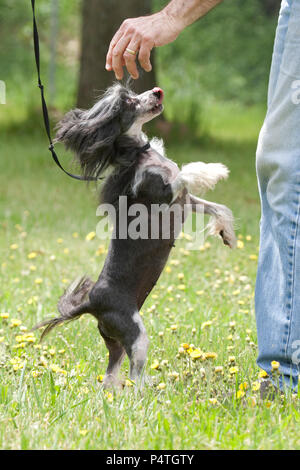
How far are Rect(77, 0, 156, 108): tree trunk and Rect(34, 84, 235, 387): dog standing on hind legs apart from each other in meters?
6.61

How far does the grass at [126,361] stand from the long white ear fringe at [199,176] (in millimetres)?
376

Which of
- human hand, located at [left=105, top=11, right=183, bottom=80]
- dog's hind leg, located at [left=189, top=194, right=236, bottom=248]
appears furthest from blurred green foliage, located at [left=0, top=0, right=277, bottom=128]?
human hand, located at [left=105, top=11, right=183, bottom=80]

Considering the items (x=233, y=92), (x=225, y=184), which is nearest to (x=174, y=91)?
(x=233, y=92)

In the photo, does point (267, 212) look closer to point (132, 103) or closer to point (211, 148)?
point (132, 103)

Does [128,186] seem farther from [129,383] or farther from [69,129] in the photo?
[129,383]

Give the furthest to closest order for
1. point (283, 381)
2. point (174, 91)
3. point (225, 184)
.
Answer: point (174, 91)
point (225, 184)
point (283, 381)

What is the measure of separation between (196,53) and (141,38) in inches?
566

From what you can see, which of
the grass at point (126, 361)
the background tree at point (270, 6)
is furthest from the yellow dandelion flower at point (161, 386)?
the background tree at point (270, 6)

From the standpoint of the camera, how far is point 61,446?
90.7 inches

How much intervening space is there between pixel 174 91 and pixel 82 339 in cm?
1072

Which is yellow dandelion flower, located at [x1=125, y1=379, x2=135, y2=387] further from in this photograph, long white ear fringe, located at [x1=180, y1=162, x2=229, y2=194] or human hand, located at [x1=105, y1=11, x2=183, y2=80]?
human hand, located at [x1=105, y1=11, x2=183, y2=80]

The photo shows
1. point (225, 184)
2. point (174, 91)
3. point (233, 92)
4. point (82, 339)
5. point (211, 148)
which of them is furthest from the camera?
point (233, 92)

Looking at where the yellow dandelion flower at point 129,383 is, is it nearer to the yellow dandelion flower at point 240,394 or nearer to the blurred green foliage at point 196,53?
the yellow dandelion flower at point 240,394

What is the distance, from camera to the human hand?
2.77 m
